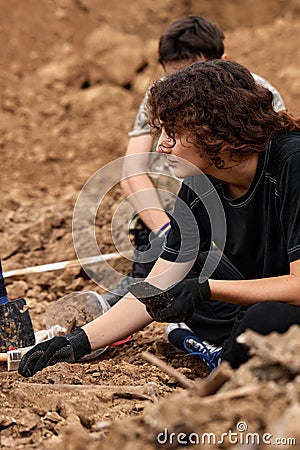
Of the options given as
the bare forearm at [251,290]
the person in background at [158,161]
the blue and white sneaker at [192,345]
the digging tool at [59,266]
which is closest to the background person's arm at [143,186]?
the person in background at [158,161]

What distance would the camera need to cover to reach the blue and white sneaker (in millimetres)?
2404

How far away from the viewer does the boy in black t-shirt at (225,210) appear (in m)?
1.97

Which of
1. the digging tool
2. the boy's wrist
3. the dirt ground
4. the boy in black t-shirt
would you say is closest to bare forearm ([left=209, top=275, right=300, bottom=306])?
the boy in black t-shirt

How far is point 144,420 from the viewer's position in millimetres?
1434

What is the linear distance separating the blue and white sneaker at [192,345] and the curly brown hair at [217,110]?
0.68 metres

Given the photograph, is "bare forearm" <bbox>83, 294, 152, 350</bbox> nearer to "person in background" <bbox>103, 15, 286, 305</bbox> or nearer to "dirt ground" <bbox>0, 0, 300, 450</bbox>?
"dirt ground" <bbox>0, 0, 300, 450</bbox>

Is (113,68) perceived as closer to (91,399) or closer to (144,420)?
(91,399)

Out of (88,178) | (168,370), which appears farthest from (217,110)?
(88,178)

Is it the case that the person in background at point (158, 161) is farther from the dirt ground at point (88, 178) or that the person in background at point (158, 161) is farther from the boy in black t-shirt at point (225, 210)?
the boy in black t-shirt at point (225, 210)

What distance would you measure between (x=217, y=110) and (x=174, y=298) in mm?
528

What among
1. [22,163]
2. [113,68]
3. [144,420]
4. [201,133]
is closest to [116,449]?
[144,420]

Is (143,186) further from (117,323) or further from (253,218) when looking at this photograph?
(253,218)

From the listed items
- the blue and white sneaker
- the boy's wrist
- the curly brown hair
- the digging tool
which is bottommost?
the blue and white sneaker

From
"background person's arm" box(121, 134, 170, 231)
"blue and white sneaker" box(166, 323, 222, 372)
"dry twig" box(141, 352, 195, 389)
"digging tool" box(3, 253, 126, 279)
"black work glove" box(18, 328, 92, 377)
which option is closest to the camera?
"dry twig" box(141, 352, 195, 389)
